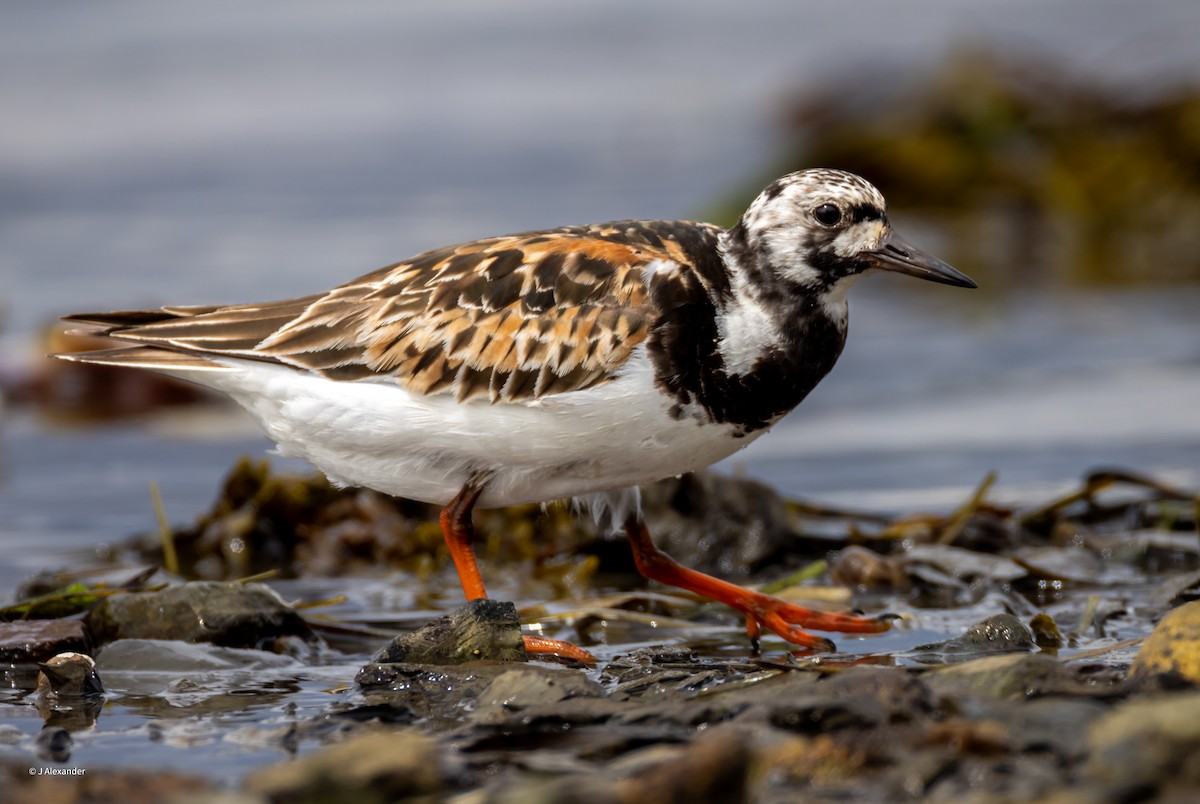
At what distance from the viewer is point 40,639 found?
4465 mm

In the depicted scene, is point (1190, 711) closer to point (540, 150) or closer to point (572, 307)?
point (572, 307)

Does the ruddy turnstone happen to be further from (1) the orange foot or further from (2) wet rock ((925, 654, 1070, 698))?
(2) wet rock ((925, 654, 1070, 698))

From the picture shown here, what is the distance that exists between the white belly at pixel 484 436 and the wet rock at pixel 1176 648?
4.22 feet

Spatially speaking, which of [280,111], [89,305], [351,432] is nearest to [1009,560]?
[351,432]

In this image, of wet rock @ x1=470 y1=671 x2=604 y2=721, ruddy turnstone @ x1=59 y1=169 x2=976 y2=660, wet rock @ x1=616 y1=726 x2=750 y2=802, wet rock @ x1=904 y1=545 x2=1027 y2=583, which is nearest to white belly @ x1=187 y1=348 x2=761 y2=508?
ruddy turnstone @ x1=59 y1=169 x2=976 y2=660

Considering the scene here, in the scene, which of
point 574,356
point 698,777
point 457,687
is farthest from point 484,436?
point 698,777

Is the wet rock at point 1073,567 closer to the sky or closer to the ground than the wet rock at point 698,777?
closer to the ground

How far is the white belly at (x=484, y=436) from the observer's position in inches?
169

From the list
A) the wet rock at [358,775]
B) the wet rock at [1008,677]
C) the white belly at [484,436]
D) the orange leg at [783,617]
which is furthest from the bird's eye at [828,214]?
the wet rock at [358,775]

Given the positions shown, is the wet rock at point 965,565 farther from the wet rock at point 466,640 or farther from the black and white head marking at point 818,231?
the wet rock at point 466,640

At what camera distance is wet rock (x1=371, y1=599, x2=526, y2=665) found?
13.8ft

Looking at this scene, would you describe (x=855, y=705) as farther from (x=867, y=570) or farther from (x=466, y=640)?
(x=867, y=570)

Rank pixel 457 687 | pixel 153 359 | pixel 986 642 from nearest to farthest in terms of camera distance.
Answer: pixel 457 687 → pixel 986 642 → pixel 153 359

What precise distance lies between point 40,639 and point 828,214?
260 cm
